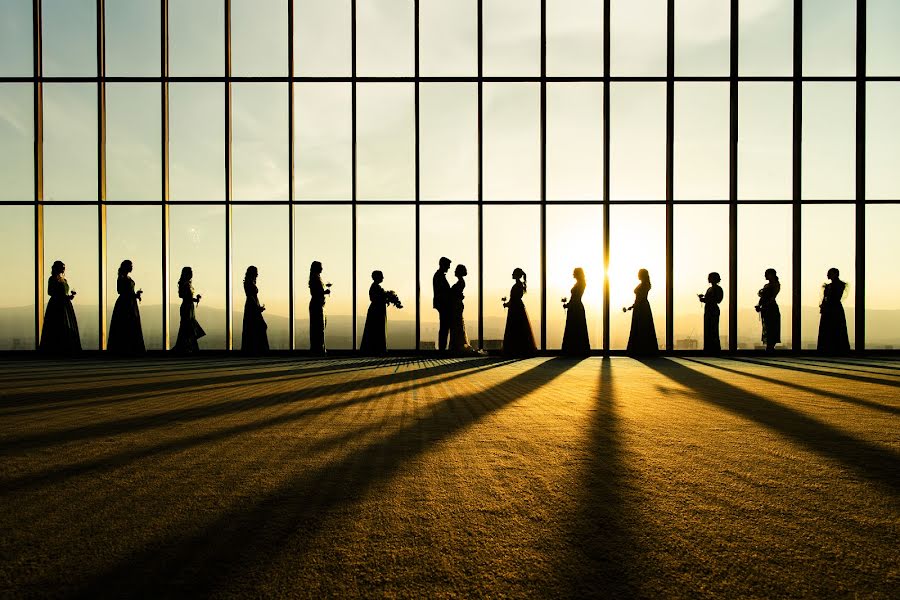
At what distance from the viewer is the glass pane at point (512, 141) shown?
989 cm

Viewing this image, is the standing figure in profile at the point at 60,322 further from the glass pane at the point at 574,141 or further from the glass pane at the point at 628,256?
the glass pane at the point at 628,256

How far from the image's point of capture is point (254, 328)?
981 cm

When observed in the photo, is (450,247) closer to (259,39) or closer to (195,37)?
(259,39)

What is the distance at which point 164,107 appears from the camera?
10.2m

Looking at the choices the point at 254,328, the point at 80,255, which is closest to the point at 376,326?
the point at 254,328

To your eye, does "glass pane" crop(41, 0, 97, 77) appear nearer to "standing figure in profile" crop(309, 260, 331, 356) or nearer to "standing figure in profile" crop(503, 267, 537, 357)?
"standing figure in profile" crop(309, 260, 331, 356)

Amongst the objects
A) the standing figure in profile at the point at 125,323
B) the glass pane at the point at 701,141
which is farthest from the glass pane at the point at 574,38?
the standing figure in profile at the point at 125,323

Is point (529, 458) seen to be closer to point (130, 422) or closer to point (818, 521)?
point (818, 521)

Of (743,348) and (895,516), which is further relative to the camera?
(743,348)

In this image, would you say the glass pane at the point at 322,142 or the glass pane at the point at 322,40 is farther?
the glass pane at the point at 322,40

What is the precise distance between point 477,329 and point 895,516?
8.36 m

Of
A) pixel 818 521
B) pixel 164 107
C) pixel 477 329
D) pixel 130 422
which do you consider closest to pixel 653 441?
pixel 818 521

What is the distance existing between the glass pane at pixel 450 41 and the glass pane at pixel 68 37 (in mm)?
6245

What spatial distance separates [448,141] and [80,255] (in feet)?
23.2
